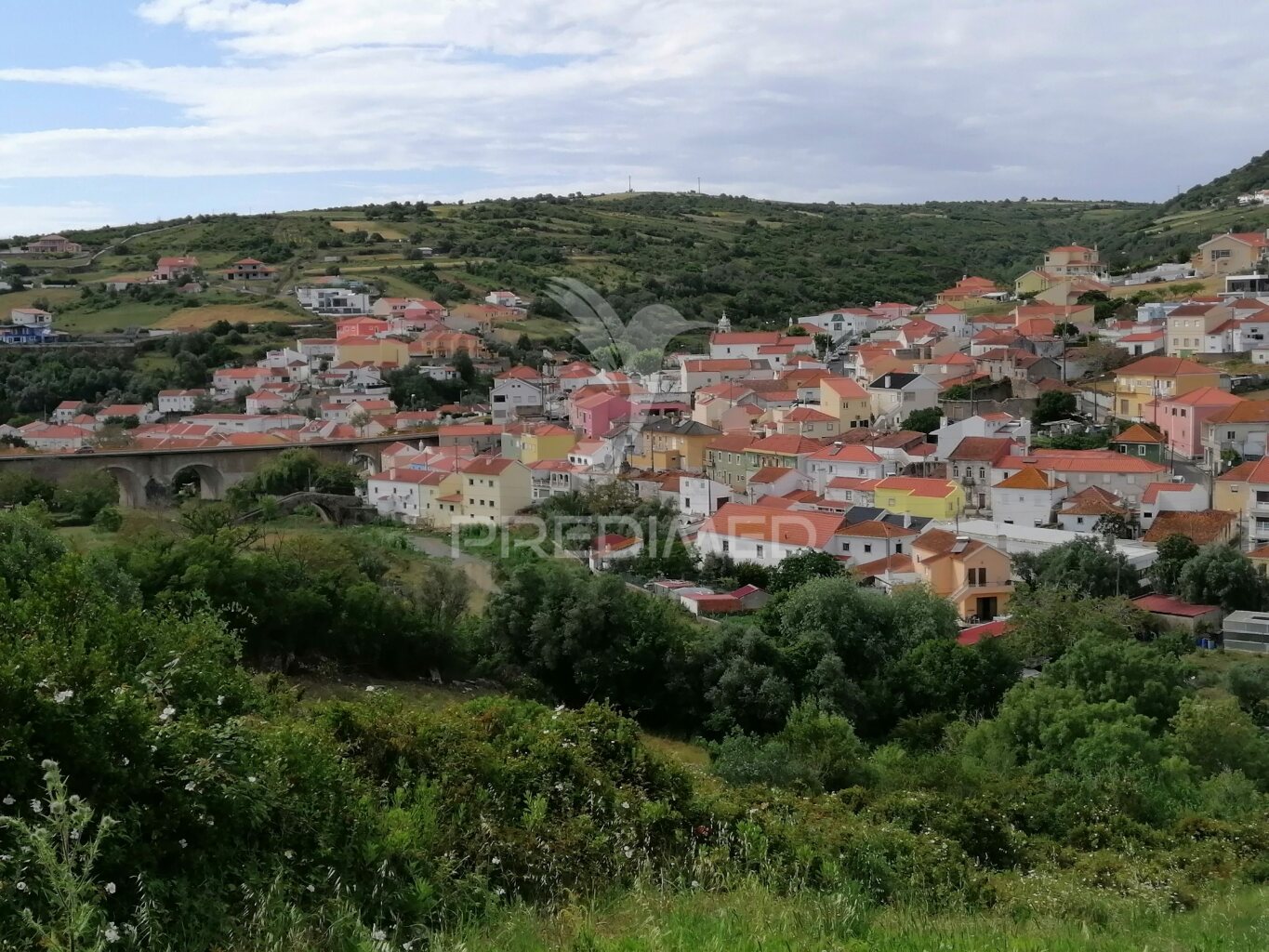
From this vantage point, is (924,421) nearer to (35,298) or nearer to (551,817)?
(551,817)

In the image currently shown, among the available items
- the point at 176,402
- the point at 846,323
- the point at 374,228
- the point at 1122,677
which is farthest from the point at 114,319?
the point at 1122,677

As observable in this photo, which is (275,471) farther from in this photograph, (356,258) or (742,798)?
(356,258)

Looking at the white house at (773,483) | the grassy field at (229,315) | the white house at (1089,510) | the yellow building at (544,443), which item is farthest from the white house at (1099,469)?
the grassy field at (229,315)

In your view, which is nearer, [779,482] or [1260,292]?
[779,482]

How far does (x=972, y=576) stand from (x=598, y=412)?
14.0 metres

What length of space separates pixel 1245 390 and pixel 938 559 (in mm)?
13020

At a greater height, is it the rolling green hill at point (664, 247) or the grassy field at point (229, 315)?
the rolling green hill at point (664, 247)

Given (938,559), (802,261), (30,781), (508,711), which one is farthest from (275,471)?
(802,261)

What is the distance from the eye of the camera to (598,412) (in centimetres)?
3133

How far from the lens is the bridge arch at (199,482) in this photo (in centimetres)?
3231

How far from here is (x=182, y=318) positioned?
4662 centimetres

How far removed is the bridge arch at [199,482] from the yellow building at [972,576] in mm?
19827

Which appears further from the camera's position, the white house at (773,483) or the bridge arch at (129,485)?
the bridge arch at (129,485)

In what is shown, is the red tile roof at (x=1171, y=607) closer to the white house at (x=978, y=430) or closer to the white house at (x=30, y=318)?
the white house at (x=978, y=430)
